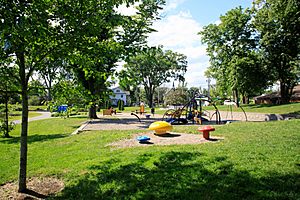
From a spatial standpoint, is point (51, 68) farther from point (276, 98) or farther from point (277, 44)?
point (276, 98)

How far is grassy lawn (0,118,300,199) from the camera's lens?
461cm

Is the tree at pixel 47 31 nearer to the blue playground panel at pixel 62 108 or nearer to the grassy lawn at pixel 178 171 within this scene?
the blue playground panel at pixel 62 108

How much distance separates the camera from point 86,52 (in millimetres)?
4730

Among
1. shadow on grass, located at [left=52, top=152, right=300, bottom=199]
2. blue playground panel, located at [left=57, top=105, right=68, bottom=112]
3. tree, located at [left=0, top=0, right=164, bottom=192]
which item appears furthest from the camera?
blue playground panel, located at [left=57, top=105, right=68, bottom=112]

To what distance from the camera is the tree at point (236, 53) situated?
33875 millimetres

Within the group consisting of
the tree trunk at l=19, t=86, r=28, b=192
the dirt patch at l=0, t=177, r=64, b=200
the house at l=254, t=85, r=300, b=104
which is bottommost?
the dirt patch at l=0, t=177, r=64, b=200

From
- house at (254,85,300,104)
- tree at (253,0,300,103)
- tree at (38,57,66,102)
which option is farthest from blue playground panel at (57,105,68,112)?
house at (254,85,300,104)

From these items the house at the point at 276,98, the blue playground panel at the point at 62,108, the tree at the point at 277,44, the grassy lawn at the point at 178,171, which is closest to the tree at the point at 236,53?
the tree at the point at 277,44

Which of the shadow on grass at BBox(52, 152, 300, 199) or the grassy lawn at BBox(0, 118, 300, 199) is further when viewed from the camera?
the grassy lawn at BBox(0, 118, 300, 199)

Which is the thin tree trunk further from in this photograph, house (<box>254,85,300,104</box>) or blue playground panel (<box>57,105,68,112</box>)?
house (<box>254,85,300,104</box>)

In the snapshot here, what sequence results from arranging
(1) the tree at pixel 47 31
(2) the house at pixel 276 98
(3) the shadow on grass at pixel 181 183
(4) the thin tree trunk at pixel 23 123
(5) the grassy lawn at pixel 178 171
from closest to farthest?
(1) the tree at pixel 47 31 → (3) the shadow on grass at pixel 181 183 → (5) the grassy lawn at pixel 178 171 → (4) the thin tree trunk at pixel 23 123 → (2) the house at pixel 276 98

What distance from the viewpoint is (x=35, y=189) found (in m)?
5.55

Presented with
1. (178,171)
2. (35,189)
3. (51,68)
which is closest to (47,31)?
(51,68)

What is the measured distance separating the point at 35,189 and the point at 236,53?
1447 inches
